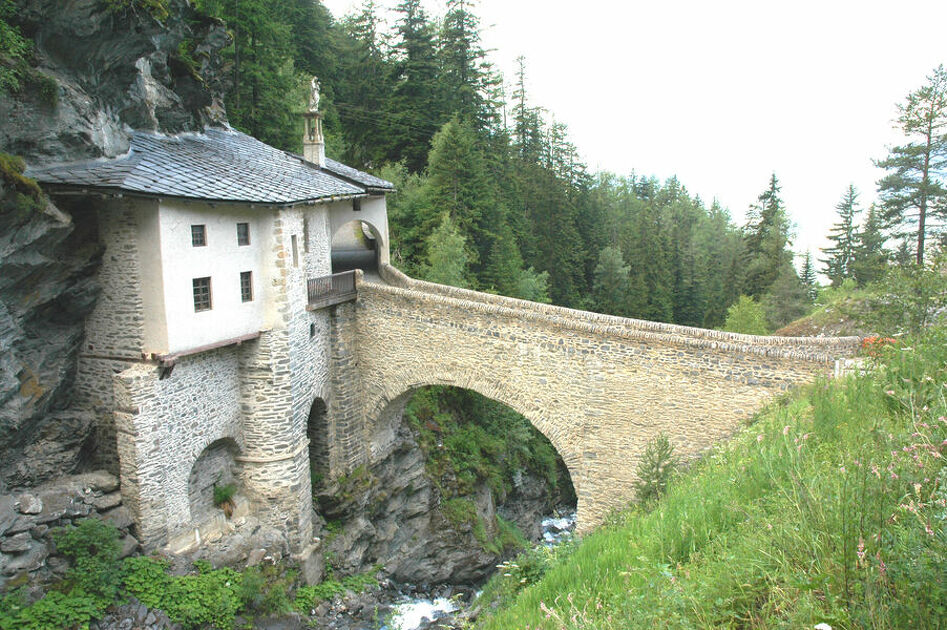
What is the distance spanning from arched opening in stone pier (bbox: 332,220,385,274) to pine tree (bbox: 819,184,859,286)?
126ft

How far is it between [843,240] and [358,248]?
135 ft

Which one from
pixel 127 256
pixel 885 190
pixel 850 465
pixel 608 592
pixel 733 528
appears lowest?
pixel 608 592

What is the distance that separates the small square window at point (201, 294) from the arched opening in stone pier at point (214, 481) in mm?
3337

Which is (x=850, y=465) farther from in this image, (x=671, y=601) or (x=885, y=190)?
(x=885, y=190)

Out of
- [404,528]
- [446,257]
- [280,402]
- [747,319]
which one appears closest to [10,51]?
[280,402]

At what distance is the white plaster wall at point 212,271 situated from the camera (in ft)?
40.5

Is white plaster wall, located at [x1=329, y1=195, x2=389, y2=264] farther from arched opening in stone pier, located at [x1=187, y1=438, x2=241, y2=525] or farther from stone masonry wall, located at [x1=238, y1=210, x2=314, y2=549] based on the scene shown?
arched opening in stone pier, located at [x1=187, y1=438, x2=241, y2=525]

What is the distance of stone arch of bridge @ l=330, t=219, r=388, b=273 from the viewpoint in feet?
72.7

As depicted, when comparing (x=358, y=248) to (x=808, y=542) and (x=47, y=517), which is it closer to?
(x=47, y=517)

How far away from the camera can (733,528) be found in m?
5.54

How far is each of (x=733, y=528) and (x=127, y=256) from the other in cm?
1212

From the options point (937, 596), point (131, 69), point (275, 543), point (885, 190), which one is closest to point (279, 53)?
point (131, 69)

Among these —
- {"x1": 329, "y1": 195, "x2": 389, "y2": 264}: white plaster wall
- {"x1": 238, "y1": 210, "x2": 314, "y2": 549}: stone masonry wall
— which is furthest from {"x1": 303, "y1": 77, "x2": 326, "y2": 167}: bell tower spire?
{"x1": 238, "y1": 210, "x2": 314, "y2": 549}: stone masonry wall

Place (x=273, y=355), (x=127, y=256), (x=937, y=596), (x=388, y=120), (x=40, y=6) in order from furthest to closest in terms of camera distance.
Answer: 1. (x=388, y=120)
2. (x=273, y=355)
3. (x=127, y=256)
4. (x=40, y=6)
5. (x=937, y=596)
